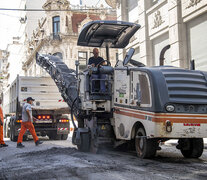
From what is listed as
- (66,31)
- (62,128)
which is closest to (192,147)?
(62,128)

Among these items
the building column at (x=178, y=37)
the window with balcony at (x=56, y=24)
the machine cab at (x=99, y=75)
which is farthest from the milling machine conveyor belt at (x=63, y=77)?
the window with balcony at (x=56, y=24)

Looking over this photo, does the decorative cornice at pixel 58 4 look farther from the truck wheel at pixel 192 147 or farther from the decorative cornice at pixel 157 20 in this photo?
the truck wheel at pixel 192 147

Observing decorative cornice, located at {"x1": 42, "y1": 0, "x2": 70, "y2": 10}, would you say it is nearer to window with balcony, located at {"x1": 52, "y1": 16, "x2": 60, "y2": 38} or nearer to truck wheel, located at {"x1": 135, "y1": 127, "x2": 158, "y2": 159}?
window with balcony, located at {"x1": 52, "y1": 16, "x2": 60, "y2": 38}

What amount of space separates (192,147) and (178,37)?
8498 mm

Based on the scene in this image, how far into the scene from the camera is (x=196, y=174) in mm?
6133

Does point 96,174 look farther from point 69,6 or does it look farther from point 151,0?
point 69,6

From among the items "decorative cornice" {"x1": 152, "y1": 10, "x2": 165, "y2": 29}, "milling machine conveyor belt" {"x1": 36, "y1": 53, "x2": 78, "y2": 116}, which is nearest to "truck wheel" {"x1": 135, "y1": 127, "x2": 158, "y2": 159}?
Result: "milling machine conveyor belt" {"x1": 36, "y1": 53, "x2": 78, "y2": 116}

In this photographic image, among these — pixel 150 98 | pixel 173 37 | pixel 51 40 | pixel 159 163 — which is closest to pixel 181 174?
pixel 159 163

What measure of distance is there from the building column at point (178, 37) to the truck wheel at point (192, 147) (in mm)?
7879

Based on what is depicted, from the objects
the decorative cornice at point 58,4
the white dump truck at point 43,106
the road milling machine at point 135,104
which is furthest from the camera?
the decorative cornice at point 58,4

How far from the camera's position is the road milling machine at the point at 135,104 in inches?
300

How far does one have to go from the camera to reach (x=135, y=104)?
836 cm

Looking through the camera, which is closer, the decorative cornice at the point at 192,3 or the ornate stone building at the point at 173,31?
the decorative cornice at the point at 192,3

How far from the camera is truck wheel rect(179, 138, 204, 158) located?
852 cm
